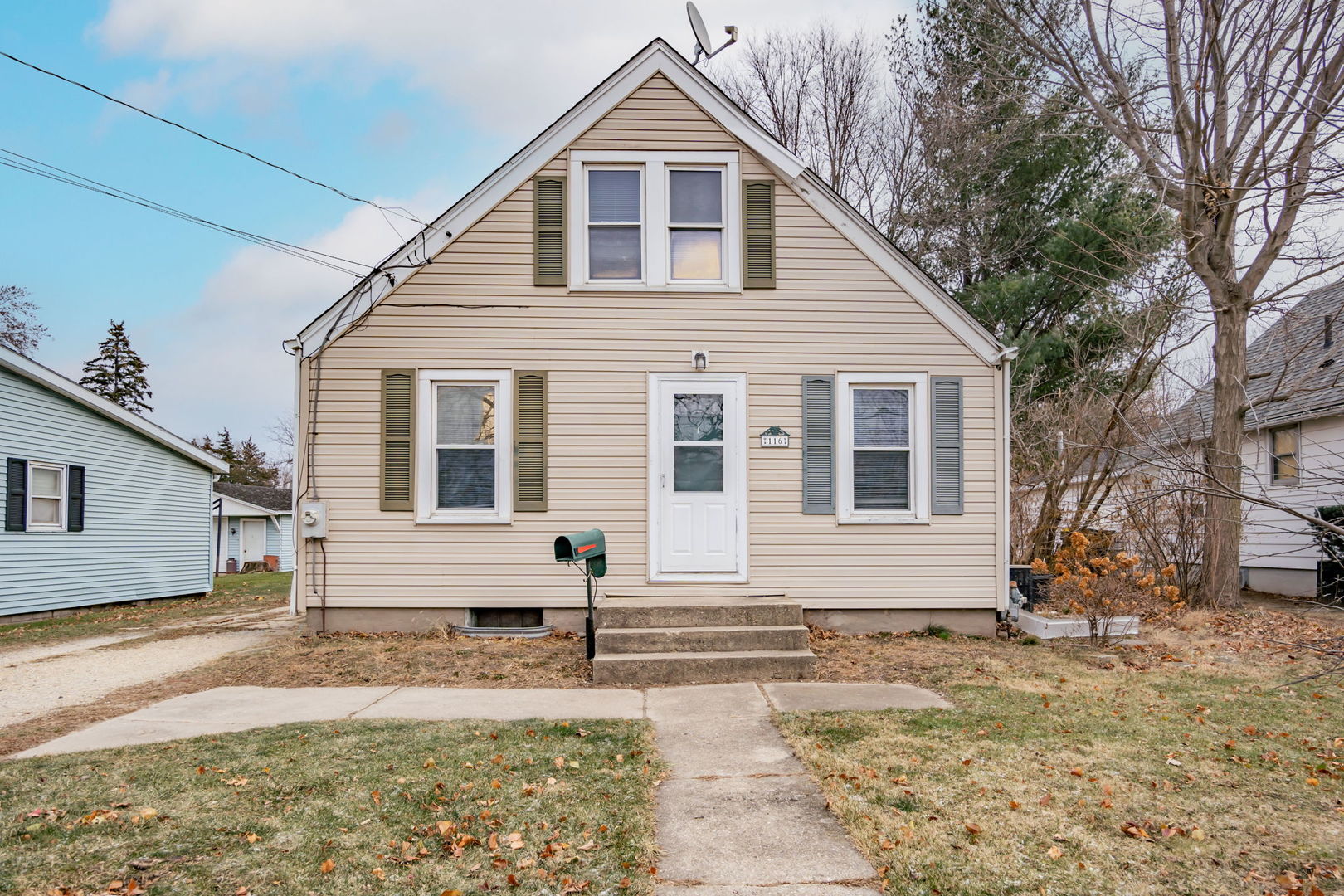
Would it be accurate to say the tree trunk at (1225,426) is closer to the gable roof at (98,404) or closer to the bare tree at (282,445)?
the gable roof at (98,404)

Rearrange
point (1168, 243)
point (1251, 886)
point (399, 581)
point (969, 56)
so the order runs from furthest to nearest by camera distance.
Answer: point (969, 56) → point (1168, 243) → point (399, 581) → point (1251, 886)

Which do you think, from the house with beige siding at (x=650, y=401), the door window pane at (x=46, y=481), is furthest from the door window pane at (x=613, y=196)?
the door window pane at (x=46, y=481)

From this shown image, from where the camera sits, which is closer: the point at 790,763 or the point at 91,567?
the point at 790,763

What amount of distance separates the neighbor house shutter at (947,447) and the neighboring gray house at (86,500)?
13.4 metres

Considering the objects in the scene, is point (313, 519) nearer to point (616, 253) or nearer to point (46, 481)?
point (616, 253)

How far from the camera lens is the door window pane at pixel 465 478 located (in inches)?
352

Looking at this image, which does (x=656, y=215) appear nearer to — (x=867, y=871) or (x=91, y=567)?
(x=867, y=871)

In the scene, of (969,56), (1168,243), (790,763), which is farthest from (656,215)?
(969,56)

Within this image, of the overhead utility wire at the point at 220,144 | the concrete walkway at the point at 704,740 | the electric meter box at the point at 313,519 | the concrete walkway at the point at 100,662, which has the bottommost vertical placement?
the concrete walkway at the point at 100,662

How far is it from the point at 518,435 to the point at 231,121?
6.58 metres

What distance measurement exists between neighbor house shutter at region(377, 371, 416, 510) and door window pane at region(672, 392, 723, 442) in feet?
9.14

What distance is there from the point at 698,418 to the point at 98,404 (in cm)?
1193

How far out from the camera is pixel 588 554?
24.8ft

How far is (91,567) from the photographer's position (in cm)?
1488
